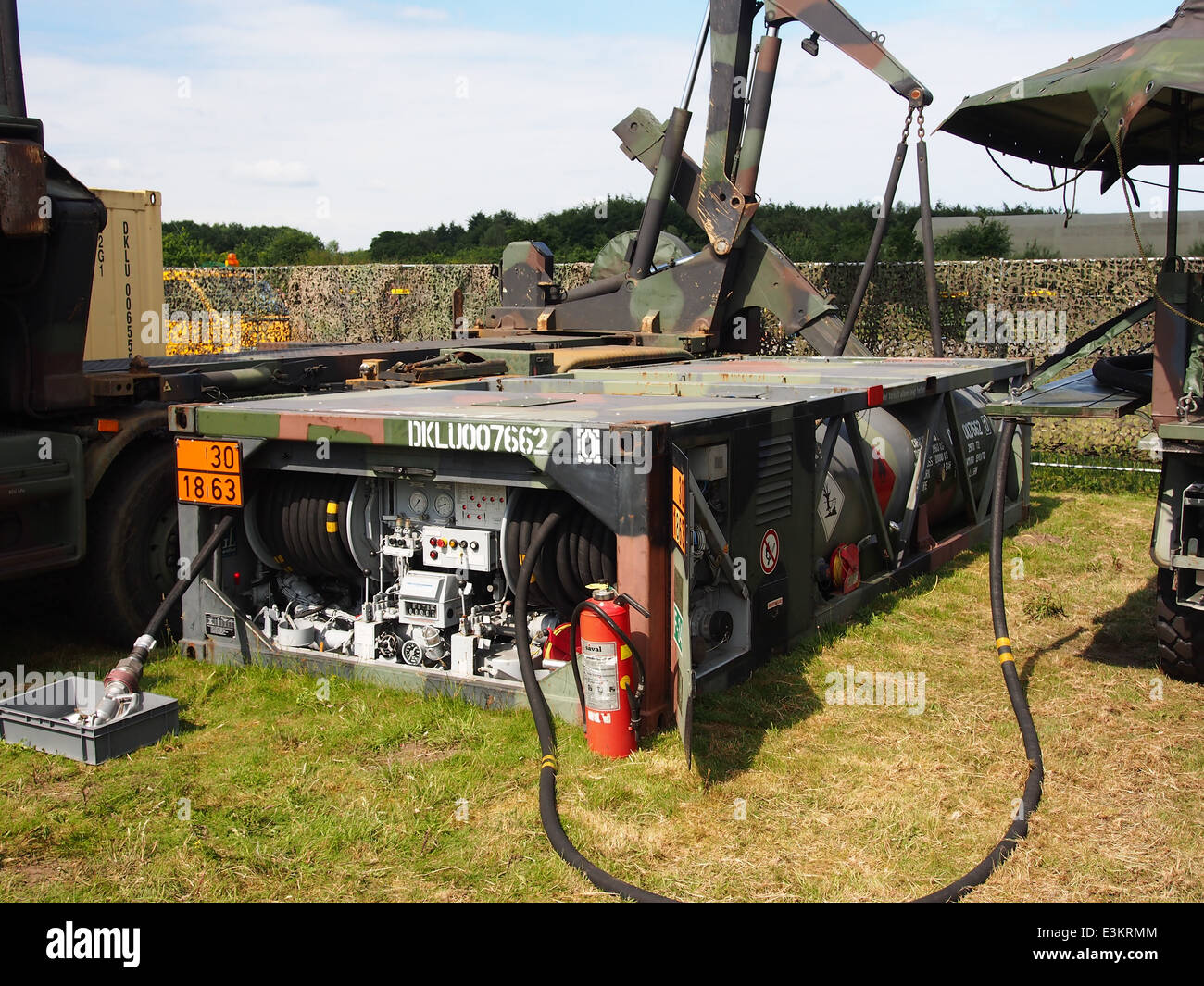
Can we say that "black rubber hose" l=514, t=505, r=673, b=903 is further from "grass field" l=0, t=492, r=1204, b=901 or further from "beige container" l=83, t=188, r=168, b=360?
"beige container" l=83, t=188, r=168, b=360

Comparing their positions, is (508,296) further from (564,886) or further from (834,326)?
(564,886)

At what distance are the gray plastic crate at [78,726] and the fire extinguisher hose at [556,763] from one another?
1.70 m

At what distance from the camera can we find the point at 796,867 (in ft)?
13.2

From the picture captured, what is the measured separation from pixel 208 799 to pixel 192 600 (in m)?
2.02

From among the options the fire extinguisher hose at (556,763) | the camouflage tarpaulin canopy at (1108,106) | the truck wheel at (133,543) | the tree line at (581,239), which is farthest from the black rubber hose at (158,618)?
the tree line at (581,239)

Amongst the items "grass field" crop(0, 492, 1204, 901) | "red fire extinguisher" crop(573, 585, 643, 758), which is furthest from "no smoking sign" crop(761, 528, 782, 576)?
"red fire extinguisher" crop(573, 585, 643, 758)

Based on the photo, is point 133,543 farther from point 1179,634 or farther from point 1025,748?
point 1179,634

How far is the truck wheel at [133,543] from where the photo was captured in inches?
258

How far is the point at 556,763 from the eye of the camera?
483cm

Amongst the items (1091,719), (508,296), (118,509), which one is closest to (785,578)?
(1091,719)

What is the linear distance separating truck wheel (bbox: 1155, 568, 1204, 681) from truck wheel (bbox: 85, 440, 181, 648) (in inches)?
212

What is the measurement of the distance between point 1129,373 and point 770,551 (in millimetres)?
2135

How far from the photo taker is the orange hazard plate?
6203mm

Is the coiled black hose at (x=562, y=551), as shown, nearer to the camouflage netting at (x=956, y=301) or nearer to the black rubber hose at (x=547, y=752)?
the black rubber hose at (x=547, y=752)
